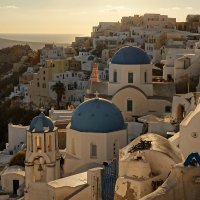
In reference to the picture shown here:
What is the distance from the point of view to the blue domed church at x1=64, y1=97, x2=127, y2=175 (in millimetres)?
19672

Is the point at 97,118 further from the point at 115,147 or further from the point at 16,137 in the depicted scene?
the point at 16,137

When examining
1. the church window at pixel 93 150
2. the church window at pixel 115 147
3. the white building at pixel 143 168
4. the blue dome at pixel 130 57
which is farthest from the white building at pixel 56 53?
the white building at pixel 143 168

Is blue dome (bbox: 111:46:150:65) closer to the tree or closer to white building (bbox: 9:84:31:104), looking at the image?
the tree

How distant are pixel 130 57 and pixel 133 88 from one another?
1.67 metres

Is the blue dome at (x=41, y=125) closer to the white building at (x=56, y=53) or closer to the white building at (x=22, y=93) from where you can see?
the white building at (x=22, y=93)

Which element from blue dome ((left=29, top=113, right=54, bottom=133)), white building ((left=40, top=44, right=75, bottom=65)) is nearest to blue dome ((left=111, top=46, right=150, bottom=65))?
blue dome ((left=29, top=113, right=54, bottom=133))

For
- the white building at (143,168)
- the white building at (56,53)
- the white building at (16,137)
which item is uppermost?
the white building at (56,53)

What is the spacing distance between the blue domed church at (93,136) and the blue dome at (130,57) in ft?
21.9

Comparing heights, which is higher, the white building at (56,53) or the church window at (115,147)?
the white building at (56,53)

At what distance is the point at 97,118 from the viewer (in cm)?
1991

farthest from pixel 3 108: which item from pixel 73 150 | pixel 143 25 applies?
pixel 73 150

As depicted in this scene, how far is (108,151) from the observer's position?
1972 cm

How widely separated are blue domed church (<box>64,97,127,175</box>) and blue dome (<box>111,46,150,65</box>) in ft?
21.9

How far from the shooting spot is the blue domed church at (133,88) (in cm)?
2642
